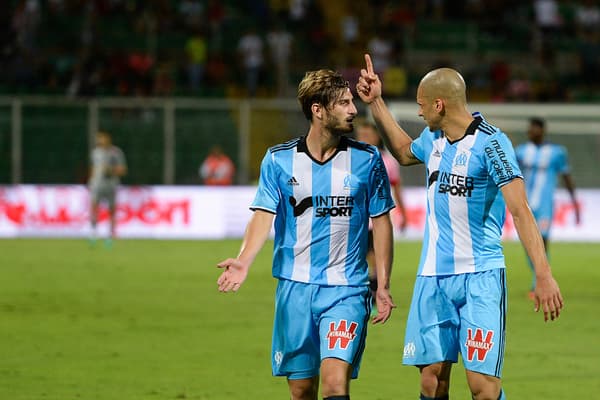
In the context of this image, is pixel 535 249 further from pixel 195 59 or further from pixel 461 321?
pixel 195 59

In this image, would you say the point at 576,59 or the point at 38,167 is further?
→ the point at 576,59

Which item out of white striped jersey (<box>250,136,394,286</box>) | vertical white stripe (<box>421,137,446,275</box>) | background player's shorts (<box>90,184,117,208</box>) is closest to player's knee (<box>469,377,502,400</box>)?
vertical white stripe (<box>421,137,446,275</box>)

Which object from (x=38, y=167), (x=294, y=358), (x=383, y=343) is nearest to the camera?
(x=294, y=358)

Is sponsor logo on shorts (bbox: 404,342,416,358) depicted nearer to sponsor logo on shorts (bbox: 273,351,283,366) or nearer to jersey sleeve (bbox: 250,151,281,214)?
sponsor logo on shorts (bbox: 273,351,283,366)

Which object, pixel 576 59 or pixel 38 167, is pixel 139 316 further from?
pixel 576 59

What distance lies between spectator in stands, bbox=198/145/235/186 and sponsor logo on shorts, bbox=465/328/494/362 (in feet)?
67.5

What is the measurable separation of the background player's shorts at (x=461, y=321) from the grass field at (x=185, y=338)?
224cm

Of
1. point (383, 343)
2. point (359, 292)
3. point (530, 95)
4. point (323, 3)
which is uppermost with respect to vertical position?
point (323, 3)

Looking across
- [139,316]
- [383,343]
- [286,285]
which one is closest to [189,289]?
[139,316]

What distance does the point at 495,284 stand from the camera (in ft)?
21.2

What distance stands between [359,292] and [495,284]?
75cm

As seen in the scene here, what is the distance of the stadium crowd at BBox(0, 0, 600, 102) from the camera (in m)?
29.3

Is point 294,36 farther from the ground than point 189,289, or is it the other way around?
point 294,36

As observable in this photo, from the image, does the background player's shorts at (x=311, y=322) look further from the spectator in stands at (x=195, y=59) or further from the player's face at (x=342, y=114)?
the spectator in stands at (x=195, y=59)
